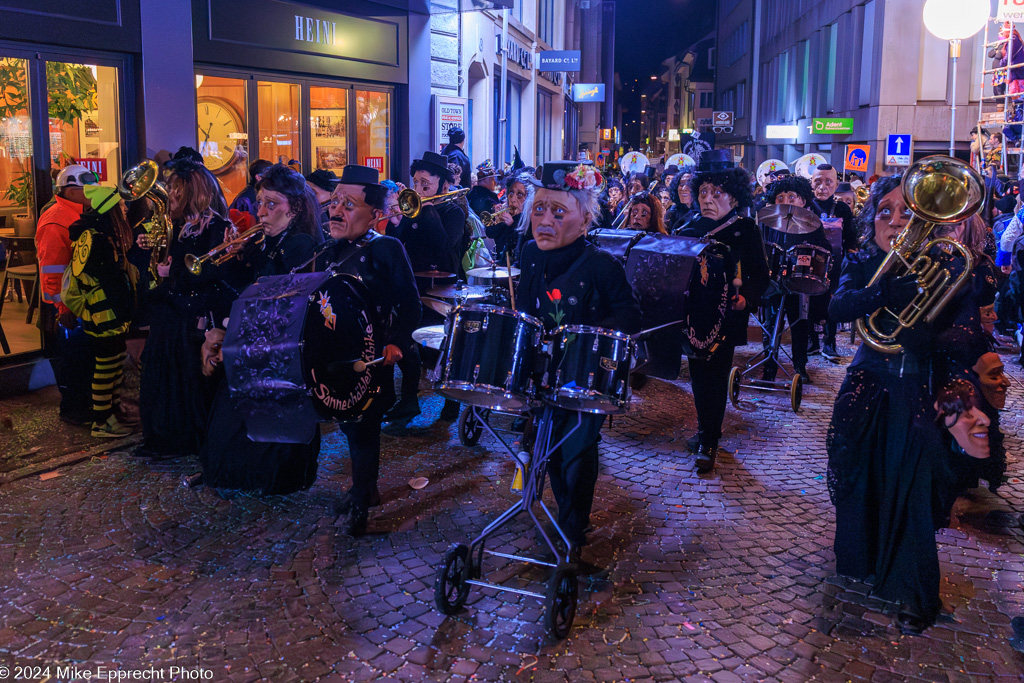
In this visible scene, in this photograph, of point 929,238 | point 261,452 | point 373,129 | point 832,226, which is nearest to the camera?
point 929,238

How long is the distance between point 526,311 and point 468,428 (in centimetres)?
222

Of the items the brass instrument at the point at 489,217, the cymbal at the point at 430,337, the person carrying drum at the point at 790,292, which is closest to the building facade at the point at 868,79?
the person carrying drum at the point at 790,292

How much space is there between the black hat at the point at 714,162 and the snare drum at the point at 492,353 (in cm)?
326

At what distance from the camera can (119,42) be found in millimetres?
9094

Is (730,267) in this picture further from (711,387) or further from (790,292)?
(790,292)

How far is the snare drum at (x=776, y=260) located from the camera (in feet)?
27.5

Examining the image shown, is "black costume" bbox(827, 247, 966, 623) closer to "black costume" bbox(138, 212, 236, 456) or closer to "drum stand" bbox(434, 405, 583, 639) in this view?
"drum stand" bbox(434, 405, 583, 639)

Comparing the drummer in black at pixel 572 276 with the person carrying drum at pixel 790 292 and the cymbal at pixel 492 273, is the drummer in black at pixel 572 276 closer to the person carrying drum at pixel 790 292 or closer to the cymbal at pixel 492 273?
the cymbal at pixel 492 273

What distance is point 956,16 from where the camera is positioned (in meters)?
14.6

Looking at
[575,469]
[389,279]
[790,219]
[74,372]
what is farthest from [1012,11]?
[74,372]

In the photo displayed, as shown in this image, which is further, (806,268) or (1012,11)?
(1012,11)

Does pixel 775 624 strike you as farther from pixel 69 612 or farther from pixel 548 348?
pixel 69 612

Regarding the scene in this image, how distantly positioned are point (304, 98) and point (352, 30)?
4.48ft

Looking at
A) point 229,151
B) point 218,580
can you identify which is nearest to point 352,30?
point 229,151
